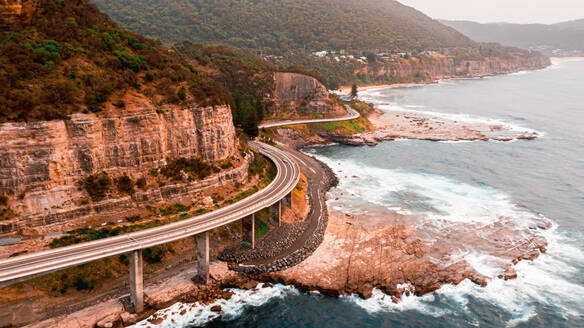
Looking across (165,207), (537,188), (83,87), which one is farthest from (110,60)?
(537,188)

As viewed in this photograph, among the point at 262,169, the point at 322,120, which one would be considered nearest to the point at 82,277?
the point at 262,169

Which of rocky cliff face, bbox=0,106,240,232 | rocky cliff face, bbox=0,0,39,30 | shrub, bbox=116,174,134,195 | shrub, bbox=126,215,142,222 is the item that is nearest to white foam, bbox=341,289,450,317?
rocky cliff face, bbox=0,106,240,232

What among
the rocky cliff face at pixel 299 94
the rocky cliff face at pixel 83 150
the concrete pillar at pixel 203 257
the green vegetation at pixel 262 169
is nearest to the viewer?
the rocky cliff face at pixel 83 150

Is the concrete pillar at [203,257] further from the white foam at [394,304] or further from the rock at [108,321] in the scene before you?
the white foam at [394,304]

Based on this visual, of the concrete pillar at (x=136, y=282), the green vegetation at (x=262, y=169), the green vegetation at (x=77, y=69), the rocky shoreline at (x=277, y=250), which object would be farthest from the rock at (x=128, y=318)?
the green vegetation at (x=262, y=169)

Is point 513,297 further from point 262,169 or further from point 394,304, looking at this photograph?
point 262,169

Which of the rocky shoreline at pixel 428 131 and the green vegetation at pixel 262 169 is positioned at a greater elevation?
the rocky shoreline at pixel 428 131
